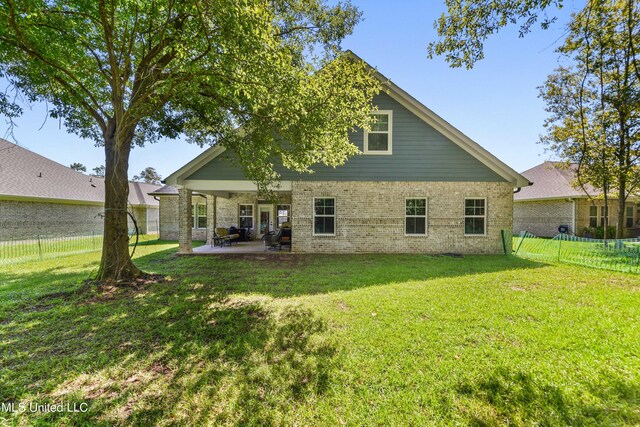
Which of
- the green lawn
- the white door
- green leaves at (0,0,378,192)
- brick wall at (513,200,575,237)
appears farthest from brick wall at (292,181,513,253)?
brick wall at (513,200,575,237)

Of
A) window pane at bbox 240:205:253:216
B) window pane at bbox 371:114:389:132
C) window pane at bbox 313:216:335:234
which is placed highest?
window pane at bbox 371:114:389:132

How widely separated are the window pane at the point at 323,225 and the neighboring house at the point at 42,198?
11.0 meters

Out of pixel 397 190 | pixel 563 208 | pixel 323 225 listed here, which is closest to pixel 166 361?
pixel 323 225

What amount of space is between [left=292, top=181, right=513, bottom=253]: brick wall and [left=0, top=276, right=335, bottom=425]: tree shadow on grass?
6688 mm

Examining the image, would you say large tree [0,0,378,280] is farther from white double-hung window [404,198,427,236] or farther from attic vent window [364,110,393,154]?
white double-hung window [404,198,427,236]

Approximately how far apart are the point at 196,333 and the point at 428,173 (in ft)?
34.0

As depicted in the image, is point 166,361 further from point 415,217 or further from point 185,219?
point 415,217

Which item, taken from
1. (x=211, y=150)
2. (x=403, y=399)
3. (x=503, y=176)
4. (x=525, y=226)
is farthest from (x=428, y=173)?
(x=525, y=226)

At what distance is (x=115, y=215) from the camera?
6.76m

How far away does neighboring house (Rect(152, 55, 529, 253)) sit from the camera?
36.8 feet

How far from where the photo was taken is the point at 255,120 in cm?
715

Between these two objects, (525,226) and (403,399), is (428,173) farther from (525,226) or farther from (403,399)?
(525,226)

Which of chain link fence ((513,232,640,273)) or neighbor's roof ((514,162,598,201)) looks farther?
neighbor's roof ((514,162,598,201))

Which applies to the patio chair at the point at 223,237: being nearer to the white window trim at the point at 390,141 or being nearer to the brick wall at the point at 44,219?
the brick wall at the point at 44,219
